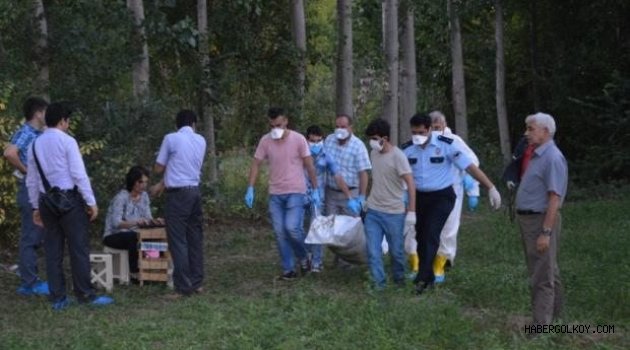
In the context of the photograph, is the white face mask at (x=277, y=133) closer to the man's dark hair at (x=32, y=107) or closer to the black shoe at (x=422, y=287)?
the black shoe at (x=422, y=287)

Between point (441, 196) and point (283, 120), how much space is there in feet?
6.63

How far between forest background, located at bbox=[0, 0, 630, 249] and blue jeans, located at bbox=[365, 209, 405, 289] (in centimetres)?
402

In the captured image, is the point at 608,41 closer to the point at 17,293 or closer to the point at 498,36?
the point at 498,36

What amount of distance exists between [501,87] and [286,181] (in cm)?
1497

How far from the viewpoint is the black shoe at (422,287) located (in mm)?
9367

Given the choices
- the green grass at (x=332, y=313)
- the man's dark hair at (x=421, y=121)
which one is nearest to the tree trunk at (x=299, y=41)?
the green grass at (x=332, y=313)

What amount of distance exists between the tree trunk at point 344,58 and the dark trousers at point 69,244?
9.78 m

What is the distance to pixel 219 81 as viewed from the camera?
16.7m

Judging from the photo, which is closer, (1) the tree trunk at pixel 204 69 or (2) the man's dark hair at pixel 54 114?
(2) the man's dark hair at pixel 54 114

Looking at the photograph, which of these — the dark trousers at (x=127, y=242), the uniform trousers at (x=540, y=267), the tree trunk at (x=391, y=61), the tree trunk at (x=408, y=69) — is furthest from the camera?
the tree trunk at (x=408, y=69)

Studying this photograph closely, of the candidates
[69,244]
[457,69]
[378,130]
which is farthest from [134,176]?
[457,69]

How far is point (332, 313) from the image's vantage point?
8.23 metres

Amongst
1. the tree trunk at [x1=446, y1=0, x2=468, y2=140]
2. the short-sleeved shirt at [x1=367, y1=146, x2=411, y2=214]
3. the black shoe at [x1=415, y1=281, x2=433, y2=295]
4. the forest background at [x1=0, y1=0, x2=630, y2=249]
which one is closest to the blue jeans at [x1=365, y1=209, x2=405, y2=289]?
the short-sleeved shirt at [x1=367, y1=146, x2=411, y2=214]

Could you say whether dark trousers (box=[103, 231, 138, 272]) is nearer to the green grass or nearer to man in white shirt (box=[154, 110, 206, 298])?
the green grass
